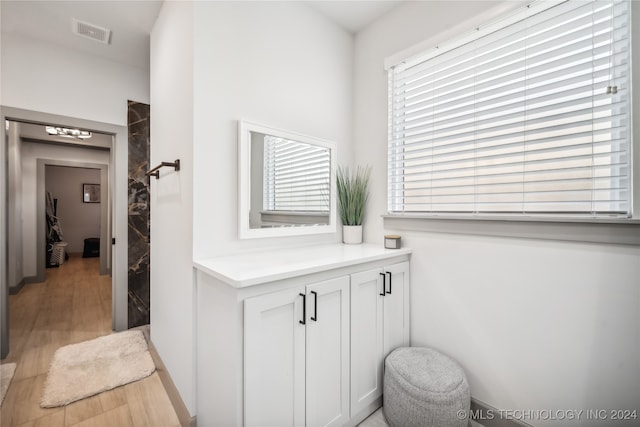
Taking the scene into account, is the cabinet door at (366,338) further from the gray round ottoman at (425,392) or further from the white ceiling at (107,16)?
the white ceiling at (107,16)

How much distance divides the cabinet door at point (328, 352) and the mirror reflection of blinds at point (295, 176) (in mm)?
673

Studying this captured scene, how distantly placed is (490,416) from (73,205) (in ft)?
31.3

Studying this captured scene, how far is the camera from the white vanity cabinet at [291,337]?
106 centimetres

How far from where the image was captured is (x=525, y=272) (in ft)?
4.49

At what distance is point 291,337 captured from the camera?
1.18 meters

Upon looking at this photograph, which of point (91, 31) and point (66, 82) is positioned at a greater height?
A: point (91, 31)

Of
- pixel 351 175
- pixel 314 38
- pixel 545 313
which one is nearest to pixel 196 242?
pixel 351 175

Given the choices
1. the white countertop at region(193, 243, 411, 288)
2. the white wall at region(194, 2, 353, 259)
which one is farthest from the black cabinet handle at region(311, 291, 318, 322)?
the white wall at region(194, 2, 353, 259)

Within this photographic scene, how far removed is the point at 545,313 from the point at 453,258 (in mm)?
485

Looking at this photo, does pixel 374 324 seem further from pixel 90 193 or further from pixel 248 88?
pixel 90 193

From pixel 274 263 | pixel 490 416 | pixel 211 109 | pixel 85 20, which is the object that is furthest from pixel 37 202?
pixel 490 416

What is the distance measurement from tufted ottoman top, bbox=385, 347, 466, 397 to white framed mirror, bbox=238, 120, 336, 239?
943 mm

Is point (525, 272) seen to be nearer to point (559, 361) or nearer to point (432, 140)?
point (559, 361)

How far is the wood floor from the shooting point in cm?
154
